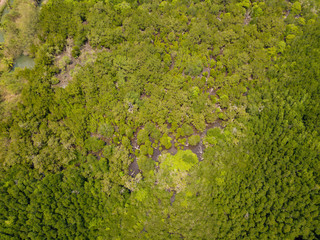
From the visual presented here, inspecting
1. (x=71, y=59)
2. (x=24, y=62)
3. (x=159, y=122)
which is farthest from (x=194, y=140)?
(x=24, y=62)

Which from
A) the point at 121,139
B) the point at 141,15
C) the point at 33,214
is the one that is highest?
the point at 141,15

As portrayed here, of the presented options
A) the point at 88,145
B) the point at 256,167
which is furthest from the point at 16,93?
the point at 256,167

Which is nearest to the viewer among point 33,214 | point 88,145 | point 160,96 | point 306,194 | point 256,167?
point 33,214

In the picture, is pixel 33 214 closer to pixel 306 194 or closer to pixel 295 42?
pixel 306 194

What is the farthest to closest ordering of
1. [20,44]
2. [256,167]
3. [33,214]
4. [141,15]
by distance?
[141,15] → [20,44] → [256,167] → [33,214]

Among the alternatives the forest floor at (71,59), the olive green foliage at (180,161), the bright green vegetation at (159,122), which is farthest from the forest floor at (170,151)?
the forest floor at (71,59)

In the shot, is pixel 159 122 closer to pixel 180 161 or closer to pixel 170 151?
pixel 170 151

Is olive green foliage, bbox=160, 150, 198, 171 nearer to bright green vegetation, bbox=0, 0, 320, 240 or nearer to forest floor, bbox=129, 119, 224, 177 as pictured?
bright green vegetation, bbox=0, 0, 320, 240

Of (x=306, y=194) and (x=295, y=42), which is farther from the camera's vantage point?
(x=295, y=42)
